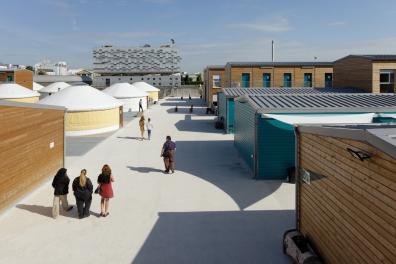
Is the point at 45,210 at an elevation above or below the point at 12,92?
below

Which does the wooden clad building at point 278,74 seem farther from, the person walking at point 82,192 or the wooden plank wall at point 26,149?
the person walking at point 82,192

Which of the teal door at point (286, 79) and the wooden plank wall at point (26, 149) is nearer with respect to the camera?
Result: the wooden plank wall at point (26, 149)

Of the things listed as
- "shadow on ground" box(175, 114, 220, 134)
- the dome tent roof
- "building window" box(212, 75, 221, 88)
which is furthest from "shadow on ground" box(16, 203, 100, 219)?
"building window" box(212, 75, 221, 88)

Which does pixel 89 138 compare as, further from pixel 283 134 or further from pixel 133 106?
pixel 133 106

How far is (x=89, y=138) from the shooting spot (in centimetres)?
2620

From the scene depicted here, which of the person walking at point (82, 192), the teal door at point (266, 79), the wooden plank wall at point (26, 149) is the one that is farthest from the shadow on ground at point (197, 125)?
the person walking at point (82, 192)

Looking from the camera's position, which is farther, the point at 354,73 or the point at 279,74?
the point at 279,74

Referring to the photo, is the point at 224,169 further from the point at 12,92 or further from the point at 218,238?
the point at 12,92

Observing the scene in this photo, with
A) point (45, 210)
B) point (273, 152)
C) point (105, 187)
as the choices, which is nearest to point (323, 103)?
point (273, 152)

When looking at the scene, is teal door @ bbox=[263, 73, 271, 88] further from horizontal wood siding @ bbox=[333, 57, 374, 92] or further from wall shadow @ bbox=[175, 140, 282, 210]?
wall shadow @ bbox=[175, 140, 282, 210]

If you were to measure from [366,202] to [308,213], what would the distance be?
2956mm

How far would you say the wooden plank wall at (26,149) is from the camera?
1177cm

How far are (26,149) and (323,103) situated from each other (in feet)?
39.1

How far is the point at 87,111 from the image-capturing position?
91.3ft
